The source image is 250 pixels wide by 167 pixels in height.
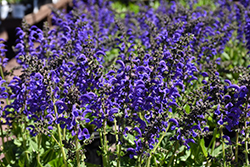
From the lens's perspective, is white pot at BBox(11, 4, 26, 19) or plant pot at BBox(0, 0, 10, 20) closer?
plant pot at BBox(0, 0, 10, 20)

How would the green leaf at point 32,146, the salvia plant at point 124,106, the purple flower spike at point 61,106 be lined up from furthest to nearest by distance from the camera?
1. the green leaf at point 32,146
2. the salvia plant at point 124,106
3. the purple flower spike at point 61,106

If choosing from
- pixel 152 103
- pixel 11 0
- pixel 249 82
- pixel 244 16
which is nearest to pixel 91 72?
pixel 152 103

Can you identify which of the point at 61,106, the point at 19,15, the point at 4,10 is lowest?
the point at 19,15

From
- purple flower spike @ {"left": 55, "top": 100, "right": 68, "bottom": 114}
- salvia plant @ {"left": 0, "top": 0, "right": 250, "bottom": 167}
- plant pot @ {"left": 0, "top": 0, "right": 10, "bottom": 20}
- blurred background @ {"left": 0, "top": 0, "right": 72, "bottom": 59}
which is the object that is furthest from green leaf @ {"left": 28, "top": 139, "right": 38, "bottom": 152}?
plant pot @ {"left": 0, "top": 0, "right": 10, "bottom": 20}

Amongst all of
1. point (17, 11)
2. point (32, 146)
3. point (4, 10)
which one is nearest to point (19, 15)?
point (17, 11)

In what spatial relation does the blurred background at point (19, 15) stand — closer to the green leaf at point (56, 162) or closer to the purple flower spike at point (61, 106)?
the green leaf at point (56, 162)

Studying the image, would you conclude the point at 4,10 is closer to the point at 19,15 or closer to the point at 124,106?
the point at 19,15

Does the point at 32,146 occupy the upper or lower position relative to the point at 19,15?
lower

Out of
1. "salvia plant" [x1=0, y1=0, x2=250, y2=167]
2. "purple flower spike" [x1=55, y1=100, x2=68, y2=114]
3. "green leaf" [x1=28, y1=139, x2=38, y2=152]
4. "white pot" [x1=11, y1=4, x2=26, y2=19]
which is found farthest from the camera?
"white pot" [x1=11, y1=4, x2=26, y2=19]

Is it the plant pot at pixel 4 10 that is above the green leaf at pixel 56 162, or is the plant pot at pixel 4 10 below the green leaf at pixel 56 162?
above

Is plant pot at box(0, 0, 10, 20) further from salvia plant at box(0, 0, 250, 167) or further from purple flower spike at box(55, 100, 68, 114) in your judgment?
purple flower spike at box(55, 100, 68, 114)

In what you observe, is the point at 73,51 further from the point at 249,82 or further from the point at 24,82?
the point at 249,82

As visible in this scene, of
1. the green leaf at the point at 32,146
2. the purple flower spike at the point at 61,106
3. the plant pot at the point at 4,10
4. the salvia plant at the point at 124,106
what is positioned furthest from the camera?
the plant pot at the point at 4,10

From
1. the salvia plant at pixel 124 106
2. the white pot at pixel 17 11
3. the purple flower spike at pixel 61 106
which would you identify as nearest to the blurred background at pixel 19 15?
the white pot at pixel 17 11
